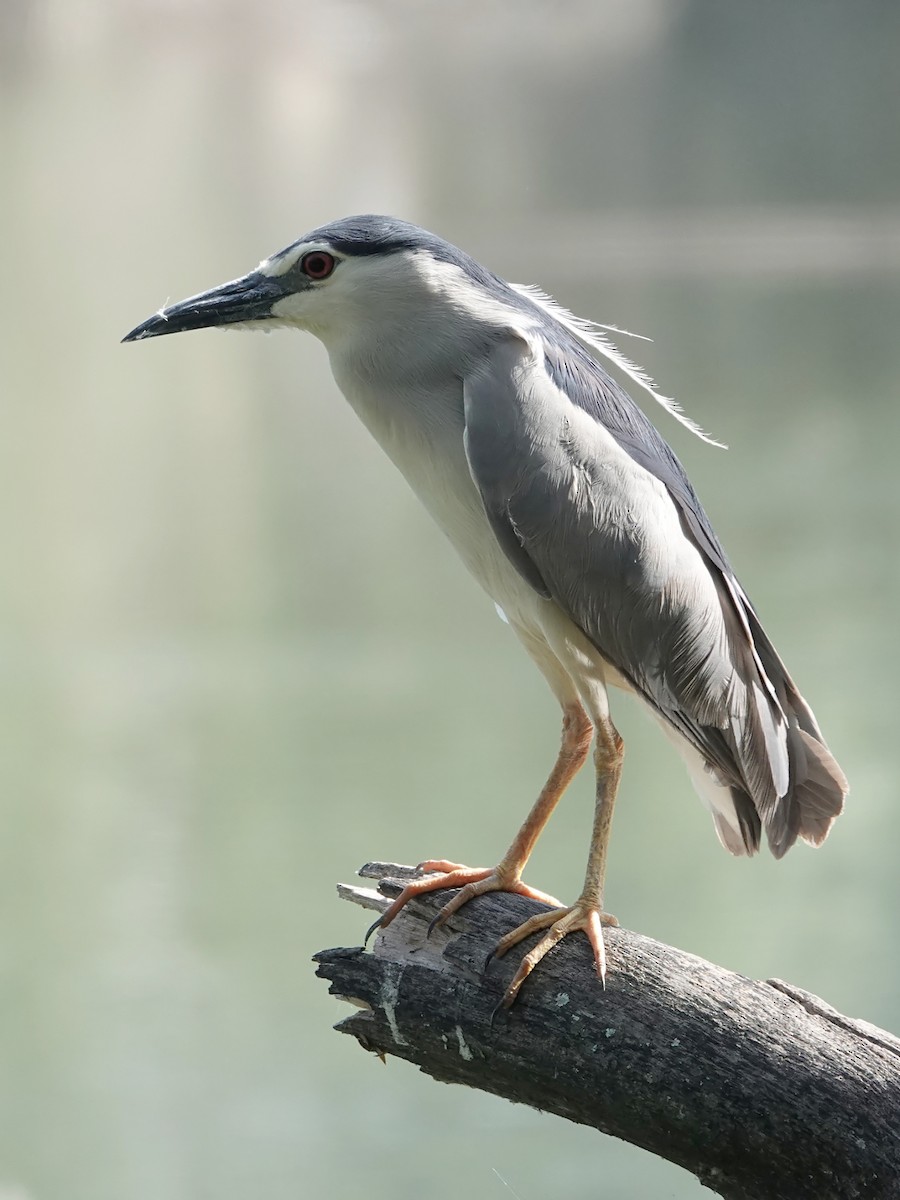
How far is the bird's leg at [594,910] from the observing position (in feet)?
4.79

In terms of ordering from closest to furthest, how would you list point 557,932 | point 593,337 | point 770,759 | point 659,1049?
point 659,1049, point 557,932, point 770,759, point 593,337

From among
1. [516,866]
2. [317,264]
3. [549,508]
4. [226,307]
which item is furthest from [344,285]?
[516,866]

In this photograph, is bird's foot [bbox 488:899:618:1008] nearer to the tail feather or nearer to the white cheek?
the tail feather

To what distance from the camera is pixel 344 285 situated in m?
1.54

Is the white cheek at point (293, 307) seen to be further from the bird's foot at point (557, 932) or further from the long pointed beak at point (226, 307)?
the bird's foot at point (557, 932)

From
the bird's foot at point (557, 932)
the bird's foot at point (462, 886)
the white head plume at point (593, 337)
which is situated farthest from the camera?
the white head plume at point (593, 337)

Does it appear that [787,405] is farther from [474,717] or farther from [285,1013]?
[285,1013]

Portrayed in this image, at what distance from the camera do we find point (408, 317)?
152 cm

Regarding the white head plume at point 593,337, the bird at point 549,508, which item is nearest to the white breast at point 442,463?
the bird at point 549,508

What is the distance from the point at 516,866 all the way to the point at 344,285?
27.8 inches

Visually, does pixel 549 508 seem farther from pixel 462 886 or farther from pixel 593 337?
pixel 462 886

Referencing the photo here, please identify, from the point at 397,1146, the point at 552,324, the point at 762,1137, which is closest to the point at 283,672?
the point at 397,1146

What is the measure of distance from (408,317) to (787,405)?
264 inches

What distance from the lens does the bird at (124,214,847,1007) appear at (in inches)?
58.6
